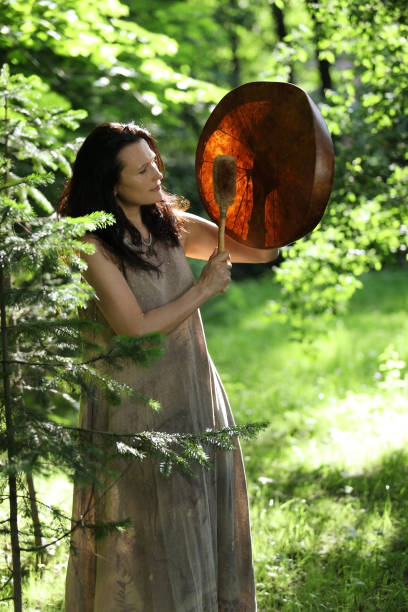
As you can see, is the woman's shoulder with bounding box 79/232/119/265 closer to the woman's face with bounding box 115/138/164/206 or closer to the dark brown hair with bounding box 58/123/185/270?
the dark brown hair with bounding box 58/123/185/270

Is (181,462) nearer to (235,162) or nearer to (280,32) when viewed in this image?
(235,162)

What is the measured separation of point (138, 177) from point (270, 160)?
0.49m

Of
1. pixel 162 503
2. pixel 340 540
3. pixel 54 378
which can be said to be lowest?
pixel 340 540

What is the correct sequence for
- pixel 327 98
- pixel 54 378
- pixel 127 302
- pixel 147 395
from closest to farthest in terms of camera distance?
pixel 54 378, pixel 127 302, pixel 147 395, pixel 327 98

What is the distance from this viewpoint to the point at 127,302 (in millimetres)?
2246

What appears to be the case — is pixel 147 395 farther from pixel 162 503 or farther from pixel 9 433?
pixel 9 433

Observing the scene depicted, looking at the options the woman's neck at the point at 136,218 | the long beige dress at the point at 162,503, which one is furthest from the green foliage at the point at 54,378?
the woman's neck at the point at 136,218

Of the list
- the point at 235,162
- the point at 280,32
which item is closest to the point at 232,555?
the point at 235,162

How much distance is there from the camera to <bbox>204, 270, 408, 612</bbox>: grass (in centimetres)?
329

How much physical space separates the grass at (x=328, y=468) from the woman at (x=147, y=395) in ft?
3.14

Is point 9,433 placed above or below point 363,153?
below

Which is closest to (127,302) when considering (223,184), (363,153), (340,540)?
(223,184)

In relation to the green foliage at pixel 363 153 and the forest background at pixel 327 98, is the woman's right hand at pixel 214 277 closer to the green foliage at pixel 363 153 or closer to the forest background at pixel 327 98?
the forest background at pixel 327 98

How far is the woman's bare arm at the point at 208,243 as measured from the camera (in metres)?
2.70
